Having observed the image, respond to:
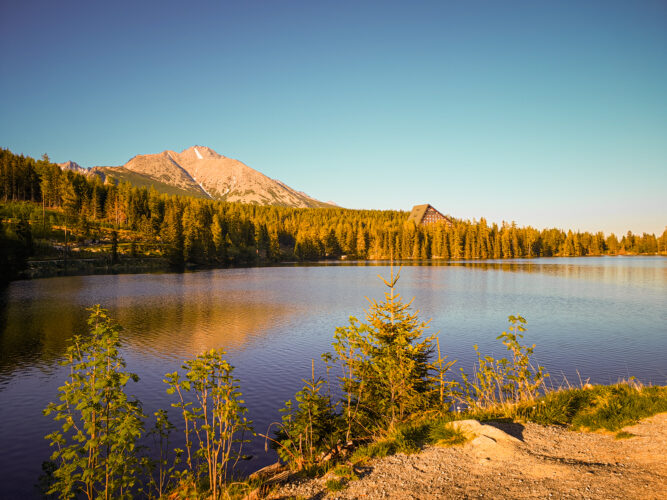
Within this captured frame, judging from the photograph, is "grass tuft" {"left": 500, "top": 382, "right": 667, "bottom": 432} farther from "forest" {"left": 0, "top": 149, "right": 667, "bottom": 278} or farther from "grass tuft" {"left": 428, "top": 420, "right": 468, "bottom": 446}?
"forest" {"left": 0, "top": 149, "right": 667, "bottom": 278}

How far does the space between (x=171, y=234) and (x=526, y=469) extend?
12089 centimetres

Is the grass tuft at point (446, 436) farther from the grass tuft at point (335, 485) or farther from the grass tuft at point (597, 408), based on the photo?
the grass tuft at point (335, 485)

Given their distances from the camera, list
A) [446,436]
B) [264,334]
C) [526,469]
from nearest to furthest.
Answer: [526,469]
[446,436]
[264,334]

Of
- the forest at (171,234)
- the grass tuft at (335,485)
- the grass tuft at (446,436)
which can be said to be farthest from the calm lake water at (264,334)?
the forest at (171,234)

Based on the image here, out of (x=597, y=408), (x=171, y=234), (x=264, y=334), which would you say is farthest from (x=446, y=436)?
(x=171, y=234)

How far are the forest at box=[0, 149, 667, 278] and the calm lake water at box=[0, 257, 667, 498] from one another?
4298 centimetres

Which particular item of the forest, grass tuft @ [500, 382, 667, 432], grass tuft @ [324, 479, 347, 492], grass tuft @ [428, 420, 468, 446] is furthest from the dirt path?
the forest

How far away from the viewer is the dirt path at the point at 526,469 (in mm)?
6676

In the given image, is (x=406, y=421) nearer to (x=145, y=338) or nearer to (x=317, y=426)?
(x=317, y=426)

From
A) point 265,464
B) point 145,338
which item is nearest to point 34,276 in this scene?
point 145,338

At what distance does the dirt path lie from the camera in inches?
263

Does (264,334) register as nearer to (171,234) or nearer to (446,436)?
(446,436)

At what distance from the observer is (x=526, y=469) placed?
24.5 feet

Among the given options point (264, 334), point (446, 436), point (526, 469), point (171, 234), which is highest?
point (171, 234)
